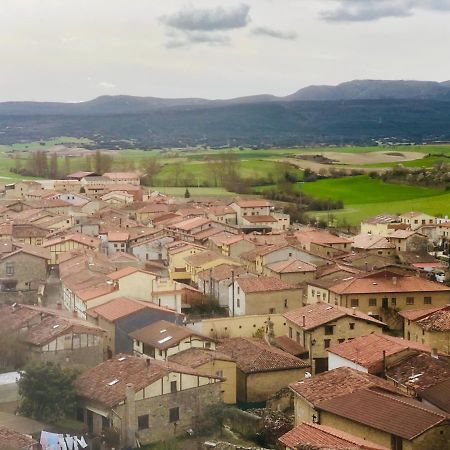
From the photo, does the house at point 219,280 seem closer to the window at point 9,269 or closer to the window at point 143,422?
the window at point 9,269

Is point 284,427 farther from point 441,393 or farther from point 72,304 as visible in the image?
point 72,304

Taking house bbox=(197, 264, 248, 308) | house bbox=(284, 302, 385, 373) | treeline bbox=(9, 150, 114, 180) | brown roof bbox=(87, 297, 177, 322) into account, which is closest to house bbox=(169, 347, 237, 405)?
brown roof bbox=(87, 297, 177, 322)

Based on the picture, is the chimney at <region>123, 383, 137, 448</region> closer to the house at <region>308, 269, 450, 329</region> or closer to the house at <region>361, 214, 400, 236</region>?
the house at <region>308, 269, 450, 329</region>

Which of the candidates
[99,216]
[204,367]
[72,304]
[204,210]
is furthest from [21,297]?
[204,210]

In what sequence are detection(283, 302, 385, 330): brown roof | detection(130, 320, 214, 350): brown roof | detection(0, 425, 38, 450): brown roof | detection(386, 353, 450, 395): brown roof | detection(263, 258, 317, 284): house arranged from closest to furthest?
detection(0, 425, 38, 450): brown roof < detection(386, 353, 450, 395): brown roof < detection(130, 320, 214, 350): brown roof < detection(283, 302, 385, 330): brown roof < detection(263, 258, 317, 284): house

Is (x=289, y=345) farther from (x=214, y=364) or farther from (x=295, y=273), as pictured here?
(x=295, y=273)

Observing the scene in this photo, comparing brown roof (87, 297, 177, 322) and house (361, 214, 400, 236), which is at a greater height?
brown roof (87, 297, 177, 322)
